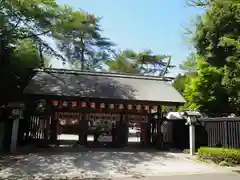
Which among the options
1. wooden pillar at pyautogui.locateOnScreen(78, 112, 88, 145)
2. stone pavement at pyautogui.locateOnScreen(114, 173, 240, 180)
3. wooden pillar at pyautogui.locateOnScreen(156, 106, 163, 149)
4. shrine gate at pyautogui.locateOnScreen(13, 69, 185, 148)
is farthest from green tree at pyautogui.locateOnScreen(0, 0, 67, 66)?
stone pavement at pyautogui.locateOnScreen(114, 173, 240, 180)

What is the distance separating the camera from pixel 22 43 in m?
15.1

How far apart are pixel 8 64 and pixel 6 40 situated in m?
1.41

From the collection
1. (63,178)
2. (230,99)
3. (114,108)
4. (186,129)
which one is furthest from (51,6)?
(230,99)

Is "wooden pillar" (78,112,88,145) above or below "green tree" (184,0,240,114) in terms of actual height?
below

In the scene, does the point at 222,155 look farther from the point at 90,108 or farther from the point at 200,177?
the point at 90,108

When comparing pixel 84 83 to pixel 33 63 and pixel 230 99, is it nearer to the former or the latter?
pixel 33 63

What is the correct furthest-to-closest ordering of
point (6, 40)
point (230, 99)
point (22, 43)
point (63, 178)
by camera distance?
1. point (230, 99)
2. point (22, 43)
3. point (6, 40)
4. point (63, 178)

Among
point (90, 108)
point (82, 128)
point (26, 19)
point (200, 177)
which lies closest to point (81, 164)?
point (200, 177)

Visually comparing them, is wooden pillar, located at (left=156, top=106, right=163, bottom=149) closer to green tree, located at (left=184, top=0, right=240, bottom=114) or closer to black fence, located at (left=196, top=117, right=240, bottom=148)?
black fence, located at (left=196, top=117, right=240, bottom=148)

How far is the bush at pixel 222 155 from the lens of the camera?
34.1 feet

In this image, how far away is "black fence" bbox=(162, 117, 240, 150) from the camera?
36.9 feet

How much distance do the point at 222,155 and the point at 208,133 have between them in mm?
2320

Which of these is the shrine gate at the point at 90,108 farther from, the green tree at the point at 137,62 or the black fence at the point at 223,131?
the green tree at the point at 137,62

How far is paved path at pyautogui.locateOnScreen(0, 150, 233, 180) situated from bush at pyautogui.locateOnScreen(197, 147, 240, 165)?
36.4 inches
